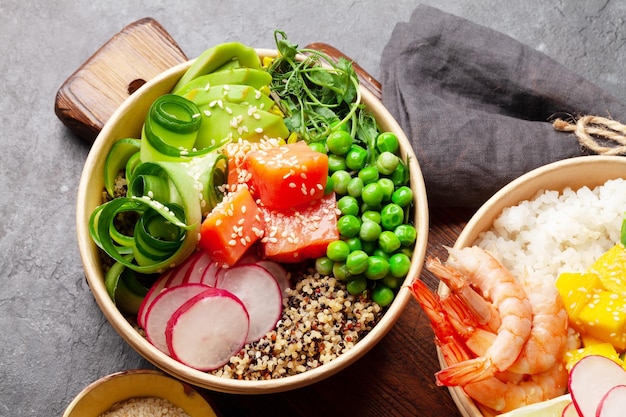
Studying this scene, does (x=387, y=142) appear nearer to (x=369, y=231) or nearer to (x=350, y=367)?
(x=369, y=231)

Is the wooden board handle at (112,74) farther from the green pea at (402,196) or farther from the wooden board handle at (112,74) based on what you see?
the green pea at (402,196)

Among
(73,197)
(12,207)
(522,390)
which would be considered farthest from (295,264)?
(12,207)

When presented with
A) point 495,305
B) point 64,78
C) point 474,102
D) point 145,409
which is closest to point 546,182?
point 474,102

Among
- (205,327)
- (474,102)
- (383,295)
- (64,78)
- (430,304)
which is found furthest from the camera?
(64,78)

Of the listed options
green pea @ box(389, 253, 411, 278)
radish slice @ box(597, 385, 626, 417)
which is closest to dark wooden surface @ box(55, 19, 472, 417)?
green pea @ box(389, 253, 411, 278)

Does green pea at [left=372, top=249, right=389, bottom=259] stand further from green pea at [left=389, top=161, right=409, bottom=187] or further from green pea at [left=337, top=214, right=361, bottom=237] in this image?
green pea at [left=389, top=161, right=409, bottom=187]
